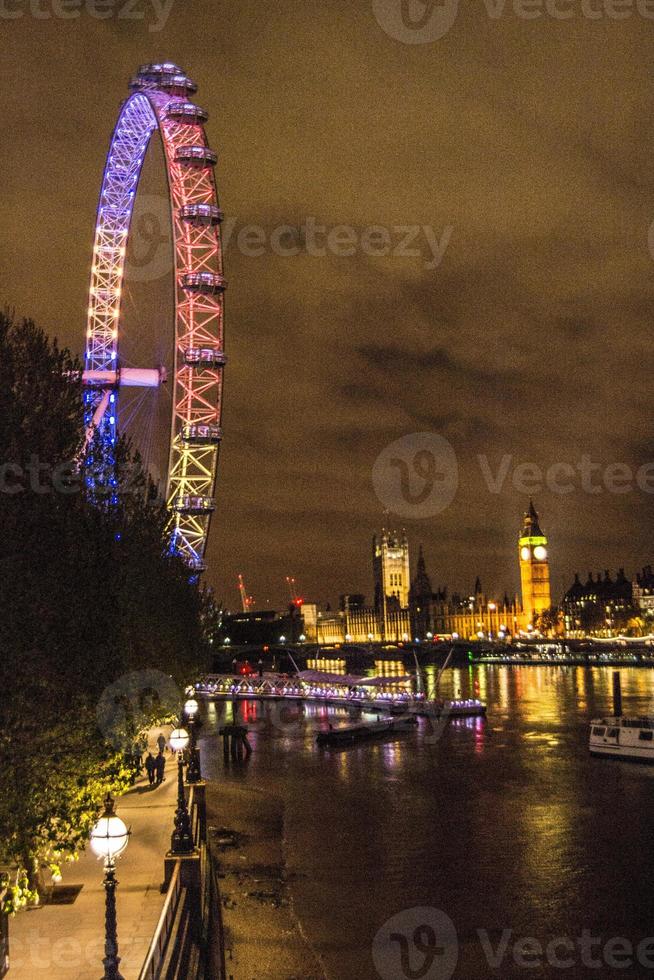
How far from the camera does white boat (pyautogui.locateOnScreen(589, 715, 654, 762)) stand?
41.7m

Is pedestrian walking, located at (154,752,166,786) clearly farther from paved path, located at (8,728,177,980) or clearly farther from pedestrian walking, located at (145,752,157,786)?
paved path, located at (8,728,177,980)

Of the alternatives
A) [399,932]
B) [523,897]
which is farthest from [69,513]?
[523,897]

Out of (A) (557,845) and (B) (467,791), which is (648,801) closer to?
(B) (467,791)

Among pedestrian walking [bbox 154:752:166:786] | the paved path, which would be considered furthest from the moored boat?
the paved path

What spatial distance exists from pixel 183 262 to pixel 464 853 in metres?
23.6

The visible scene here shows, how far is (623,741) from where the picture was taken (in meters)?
42.1

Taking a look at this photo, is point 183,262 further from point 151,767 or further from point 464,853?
point 464,853

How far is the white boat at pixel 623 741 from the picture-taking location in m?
41.7
